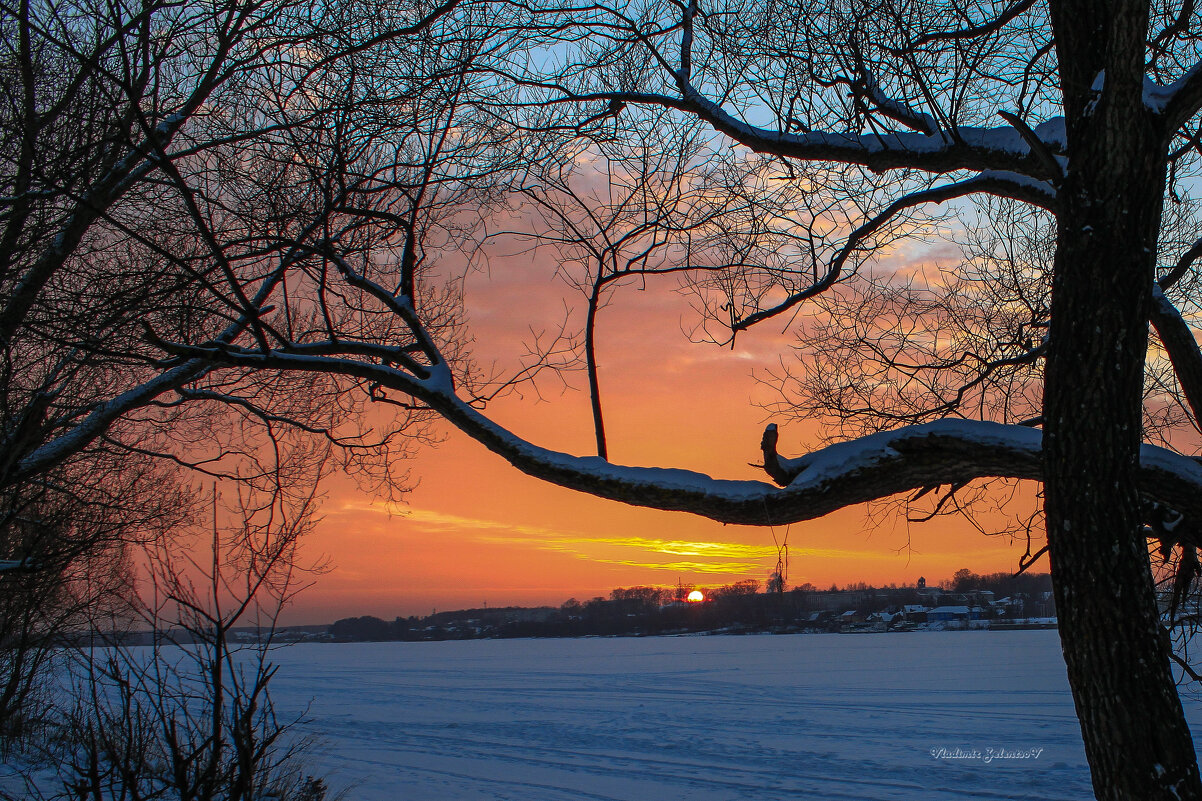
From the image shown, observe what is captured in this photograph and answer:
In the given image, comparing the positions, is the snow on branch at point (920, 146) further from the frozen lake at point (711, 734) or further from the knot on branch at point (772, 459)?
the frozen lake at point (711, 734)

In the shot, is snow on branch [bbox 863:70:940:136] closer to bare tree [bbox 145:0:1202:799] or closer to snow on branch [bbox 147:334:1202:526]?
bare tree [bbox 145:0:1202:799]

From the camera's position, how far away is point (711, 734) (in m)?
17.1

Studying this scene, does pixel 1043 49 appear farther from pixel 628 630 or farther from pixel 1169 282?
pixel 628 630

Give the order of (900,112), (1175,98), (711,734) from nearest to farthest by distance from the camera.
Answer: (1175,98) → (900,112) → (711,734)

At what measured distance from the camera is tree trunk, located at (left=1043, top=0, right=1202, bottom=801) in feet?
9.29

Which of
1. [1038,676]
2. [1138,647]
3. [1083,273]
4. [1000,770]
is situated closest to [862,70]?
[1083,273]

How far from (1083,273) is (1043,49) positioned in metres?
2.20

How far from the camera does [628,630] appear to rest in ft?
284

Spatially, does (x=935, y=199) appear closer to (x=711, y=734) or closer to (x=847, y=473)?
(x=847, y=473)

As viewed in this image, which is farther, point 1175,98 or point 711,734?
point 711,734
